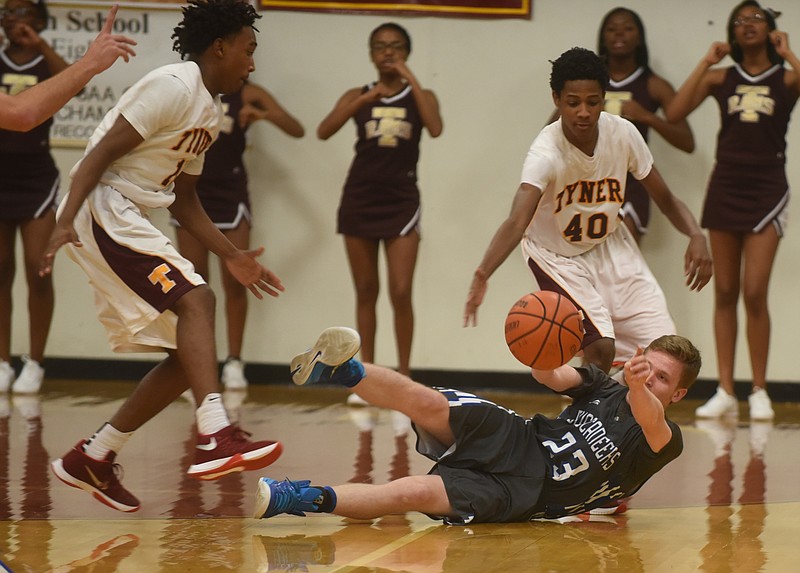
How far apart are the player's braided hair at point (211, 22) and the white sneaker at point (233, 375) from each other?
4.36 meters

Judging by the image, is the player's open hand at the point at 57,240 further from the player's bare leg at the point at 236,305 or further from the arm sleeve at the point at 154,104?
the player's bare leg at the point at 236,305

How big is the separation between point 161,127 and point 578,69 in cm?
191

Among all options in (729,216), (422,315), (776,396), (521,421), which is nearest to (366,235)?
(422,315)

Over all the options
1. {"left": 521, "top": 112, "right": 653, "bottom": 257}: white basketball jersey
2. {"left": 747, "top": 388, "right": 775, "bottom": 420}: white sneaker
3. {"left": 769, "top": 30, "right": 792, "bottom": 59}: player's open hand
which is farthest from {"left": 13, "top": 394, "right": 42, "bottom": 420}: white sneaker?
{"left": 769, "top": 30, "right": 792, "bottom": 59}: player's open hand

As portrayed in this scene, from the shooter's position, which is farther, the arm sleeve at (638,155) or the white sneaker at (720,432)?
the white sneaker at (720,432)

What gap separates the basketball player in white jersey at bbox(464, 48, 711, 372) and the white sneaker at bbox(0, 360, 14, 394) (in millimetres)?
4376

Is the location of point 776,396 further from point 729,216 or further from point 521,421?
point 521,421

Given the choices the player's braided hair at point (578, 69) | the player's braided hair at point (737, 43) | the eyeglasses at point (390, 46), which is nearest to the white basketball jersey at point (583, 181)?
the player's braided hair at point (578, 69)

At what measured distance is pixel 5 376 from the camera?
8.44m

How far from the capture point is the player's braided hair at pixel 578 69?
5.38 meters

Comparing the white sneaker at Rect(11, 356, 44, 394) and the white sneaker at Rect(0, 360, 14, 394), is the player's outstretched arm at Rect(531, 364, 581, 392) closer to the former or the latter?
the white sneaker at Rect(11, 356, 44, 394)

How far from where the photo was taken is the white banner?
9297mm

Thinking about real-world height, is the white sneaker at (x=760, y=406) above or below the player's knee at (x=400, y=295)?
below

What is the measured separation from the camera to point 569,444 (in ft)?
14.8
